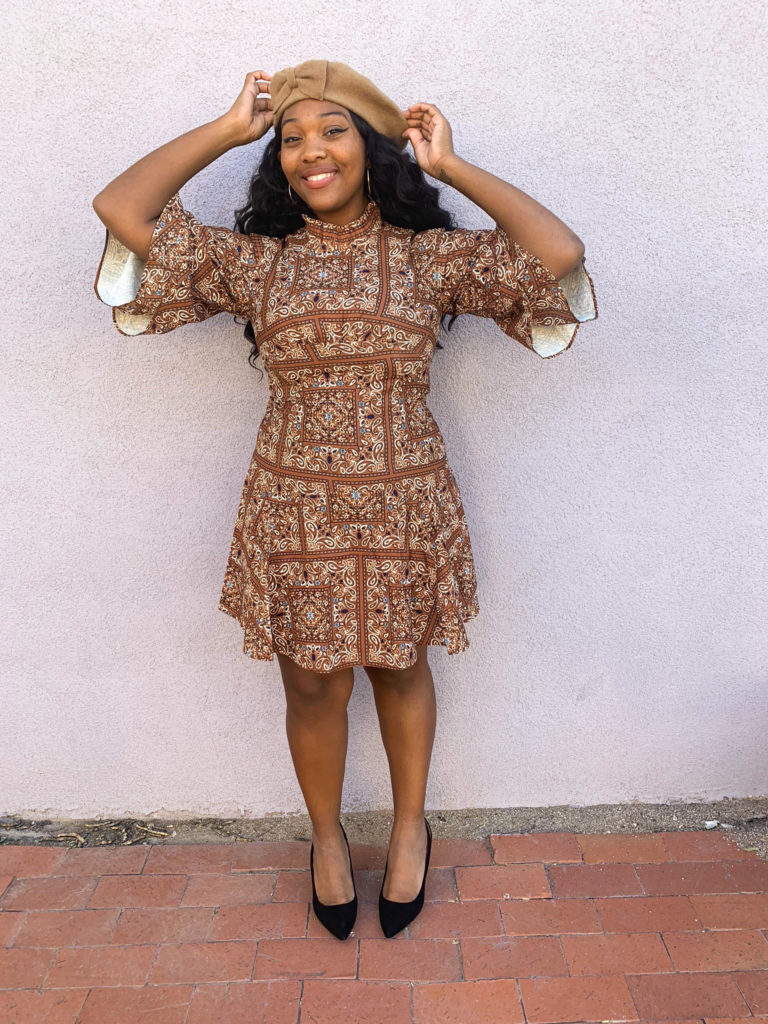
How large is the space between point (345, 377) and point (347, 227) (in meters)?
0.38

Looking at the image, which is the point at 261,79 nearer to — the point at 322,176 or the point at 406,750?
the point at 322,176

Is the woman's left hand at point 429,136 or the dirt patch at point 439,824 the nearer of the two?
the woman's left hand at point 429,136

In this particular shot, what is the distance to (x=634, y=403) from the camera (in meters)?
2.53

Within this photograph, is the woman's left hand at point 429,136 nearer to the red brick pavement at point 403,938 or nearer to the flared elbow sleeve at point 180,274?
the flared elbow sleeve at point 180,274

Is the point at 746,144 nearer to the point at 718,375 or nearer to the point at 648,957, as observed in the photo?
the point at 718,375

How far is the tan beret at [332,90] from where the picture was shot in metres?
1.93

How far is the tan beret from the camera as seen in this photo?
1.93 m

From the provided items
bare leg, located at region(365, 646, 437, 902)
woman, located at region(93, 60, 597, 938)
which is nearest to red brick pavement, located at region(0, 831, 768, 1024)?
bare leg, located at region(365, 646, 437, 902)

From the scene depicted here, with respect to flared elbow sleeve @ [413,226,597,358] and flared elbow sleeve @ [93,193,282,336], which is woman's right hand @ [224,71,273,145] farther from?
flared elbow sleeve @ [413,226,597,358]

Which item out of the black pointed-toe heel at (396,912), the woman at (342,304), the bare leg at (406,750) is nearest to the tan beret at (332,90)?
the woman at (342,304)

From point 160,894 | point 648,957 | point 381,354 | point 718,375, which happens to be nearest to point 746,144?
point 718,375

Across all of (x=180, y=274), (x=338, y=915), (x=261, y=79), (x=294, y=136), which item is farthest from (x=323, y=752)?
(x=261, y=79)

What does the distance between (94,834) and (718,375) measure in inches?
99.5

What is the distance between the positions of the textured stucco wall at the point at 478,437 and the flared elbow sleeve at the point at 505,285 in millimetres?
389
